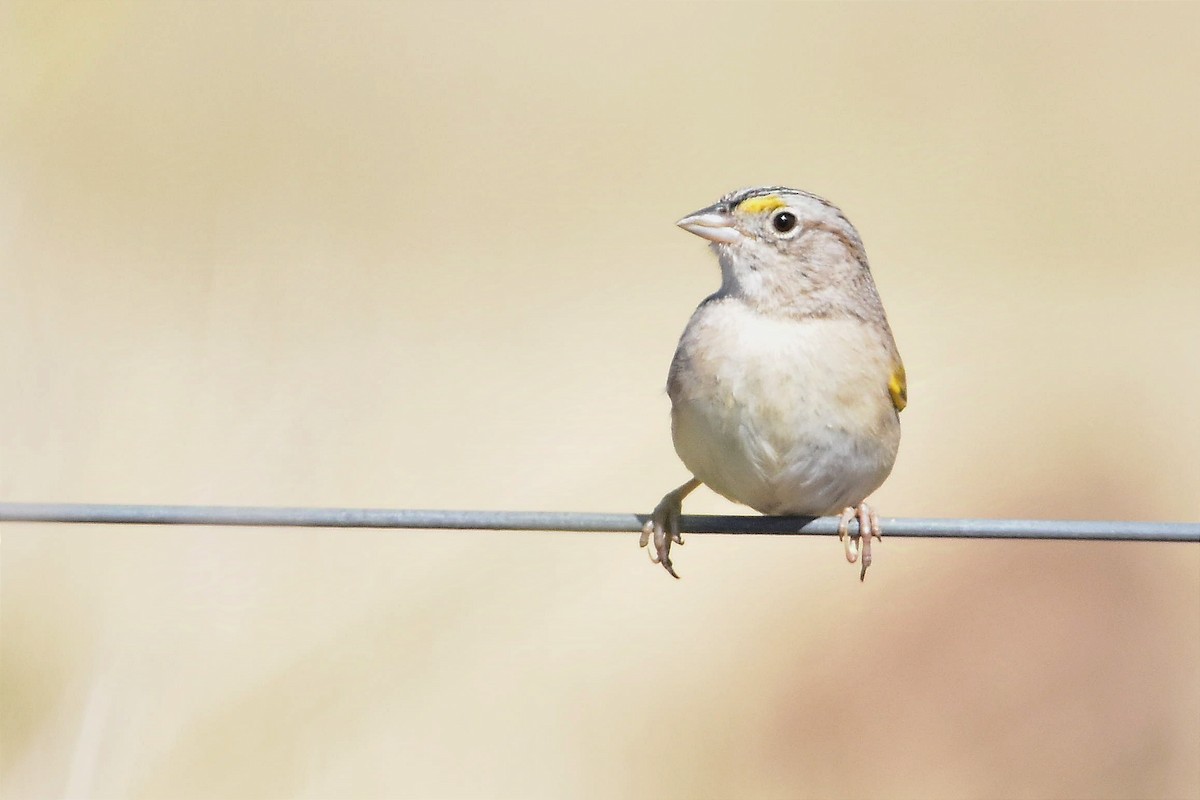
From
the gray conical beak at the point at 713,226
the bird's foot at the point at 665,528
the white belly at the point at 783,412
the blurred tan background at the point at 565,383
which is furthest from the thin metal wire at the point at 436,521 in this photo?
the gray conical beak at the point at 713,226

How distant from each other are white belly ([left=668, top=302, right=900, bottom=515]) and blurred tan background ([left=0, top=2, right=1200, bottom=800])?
1.09 meters

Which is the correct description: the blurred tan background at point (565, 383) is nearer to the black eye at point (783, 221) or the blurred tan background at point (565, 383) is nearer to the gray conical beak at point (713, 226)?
the gray conical beak at point (713, 226)

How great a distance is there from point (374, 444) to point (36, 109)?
2506 millimetres

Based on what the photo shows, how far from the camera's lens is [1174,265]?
984 centimetres

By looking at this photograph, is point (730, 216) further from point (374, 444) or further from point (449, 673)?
point (374, 444)

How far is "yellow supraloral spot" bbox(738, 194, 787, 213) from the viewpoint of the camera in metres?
4.72

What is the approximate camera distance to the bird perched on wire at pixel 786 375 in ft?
14.0

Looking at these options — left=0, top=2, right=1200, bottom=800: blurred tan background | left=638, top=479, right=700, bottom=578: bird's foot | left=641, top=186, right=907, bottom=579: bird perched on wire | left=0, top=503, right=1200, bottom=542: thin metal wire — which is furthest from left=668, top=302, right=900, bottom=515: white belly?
left=0, top=2, right=1200, bottom=800: blurred tan background

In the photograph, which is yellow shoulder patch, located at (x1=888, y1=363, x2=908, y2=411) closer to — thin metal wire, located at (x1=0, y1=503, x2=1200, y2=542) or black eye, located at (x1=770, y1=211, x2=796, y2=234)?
black eye, located at (x1=770, y1=211, x2=796, y2=234)

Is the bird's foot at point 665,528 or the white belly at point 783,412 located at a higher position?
the white belly at point 783,412

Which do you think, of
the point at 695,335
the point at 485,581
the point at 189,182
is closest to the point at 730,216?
the point at 695,335

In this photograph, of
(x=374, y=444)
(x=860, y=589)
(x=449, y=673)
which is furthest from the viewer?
(x=374, y=444)

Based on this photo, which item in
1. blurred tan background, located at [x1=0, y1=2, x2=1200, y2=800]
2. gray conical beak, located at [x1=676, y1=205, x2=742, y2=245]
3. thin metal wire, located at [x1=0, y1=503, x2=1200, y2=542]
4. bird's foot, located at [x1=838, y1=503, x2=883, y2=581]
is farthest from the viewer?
blurred tan background, located at [x1=0, y1=2, x2=1200, y2=800]

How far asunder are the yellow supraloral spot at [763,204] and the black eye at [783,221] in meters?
0.03
